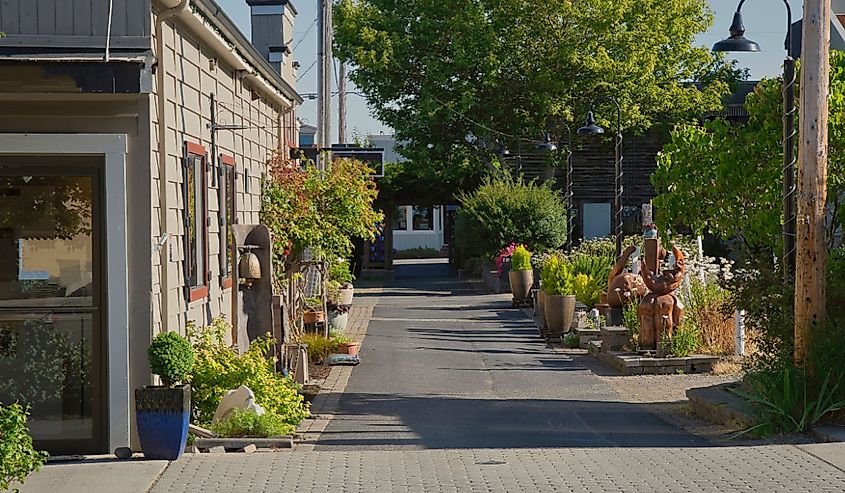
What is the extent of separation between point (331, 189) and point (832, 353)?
8901mm

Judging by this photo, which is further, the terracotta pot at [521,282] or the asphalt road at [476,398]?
the terracotta pot at [521,282]

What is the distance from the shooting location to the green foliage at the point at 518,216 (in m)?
34.5

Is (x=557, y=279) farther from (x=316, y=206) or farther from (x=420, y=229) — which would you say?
(x=420, y=229)

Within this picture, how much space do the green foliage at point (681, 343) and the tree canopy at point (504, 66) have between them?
23.5 metres

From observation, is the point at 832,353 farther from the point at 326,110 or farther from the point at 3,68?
the point at 326,110

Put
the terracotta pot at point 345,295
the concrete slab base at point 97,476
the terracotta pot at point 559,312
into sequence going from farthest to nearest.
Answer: the terracotta pot at point 345,295 → the terracotta pot at point 559,312 → the concrete slab base at point 97,476

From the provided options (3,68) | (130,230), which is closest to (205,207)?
(130,230)

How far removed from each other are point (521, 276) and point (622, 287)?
951cm

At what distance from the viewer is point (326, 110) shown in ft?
91.1

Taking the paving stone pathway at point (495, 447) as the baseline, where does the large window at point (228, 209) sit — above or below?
above

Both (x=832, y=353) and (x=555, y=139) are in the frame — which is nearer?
(x=832, y=353)

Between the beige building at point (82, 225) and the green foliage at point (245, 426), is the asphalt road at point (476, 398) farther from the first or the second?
the beige building at point (82, 225)

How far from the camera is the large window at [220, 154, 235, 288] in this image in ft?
44.9

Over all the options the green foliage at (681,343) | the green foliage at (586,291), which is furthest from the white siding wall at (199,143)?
the green foliage at (586,291)
